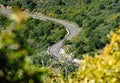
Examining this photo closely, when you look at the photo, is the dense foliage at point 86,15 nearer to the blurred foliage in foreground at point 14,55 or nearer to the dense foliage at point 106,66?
the dense foliage at point 106,66

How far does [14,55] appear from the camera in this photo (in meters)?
5.81

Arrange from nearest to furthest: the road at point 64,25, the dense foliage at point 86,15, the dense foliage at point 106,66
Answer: the dense foliage at point 106,66 < the dense foliage at point 86,15 < the road at point 64,25

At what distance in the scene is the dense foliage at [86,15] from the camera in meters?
102

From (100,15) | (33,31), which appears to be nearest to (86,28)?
(100,15)

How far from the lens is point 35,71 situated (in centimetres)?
596

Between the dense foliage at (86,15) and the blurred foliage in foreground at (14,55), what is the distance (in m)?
87.6

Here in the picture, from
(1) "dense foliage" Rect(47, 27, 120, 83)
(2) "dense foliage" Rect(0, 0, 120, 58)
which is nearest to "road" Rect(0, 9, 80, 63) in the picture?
(2) "dense foliage" Rect(0, 0, 120, 58)

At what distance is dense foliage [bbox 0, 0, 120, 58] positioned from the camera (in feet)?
336

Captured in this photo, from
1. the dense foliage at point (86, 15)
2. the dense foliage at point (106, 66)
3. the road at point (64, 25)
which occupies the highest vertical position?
the dense foliage at point (106, 66)

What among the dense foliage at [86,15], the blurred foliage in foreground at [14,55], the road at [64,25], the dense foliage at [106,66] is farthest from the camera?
the road at [64,25]

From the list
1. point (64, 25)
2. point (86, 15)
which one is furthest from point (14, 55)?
point (86, 15)

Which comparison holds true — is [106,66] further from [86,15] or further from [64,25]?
[86,15]

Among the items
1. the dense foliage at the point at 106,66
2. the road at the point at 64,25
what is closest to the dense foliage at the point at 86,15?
the road at the point at 64,25

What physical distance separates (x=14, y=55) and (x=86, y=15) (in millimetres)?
123944
